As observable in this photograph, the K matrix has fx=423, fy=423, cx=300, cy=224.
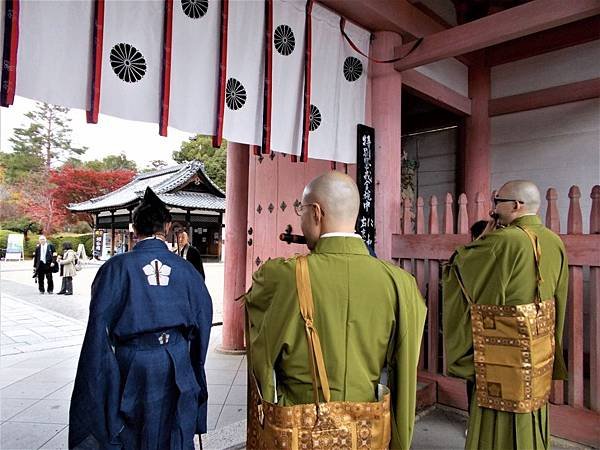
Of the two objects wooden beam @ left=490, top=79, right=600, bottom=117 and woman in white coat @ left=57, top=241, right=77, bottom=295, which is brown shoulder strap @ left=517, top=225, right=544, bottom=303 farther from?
woman in white coat @ left=57, top=241, right=77, bottom=295

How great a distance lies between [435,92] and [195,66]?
3009 mm

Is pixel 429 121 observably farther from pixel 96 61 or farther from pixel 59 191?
pixel 59 191

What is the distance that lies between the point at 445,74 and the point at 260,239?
9.68 ft

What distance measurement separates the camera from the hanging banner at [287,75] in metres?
3.29

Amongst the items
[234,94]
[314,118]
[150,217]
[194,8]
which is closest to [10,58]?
[150,217]

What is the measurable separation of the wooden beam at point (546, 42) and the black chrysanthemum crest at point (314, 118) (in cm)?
308

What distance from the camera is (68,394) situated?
13.6 ft

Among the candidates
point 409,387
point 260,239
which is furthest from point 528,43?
point 409,387

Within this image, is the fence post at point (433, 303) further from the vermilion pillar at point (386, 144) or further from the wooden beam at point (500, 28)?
the wooden beam at point (500, 28)

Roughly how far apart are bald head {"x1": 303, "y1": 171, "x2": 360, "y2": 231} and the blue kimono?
1123mm

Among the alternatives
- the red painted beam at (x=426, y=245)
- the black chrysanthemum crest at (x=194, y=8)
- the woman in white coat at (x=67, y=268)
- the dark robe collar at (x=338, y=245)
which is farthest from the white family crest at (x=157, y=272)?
the woman in white coat at (x=67, y=268)

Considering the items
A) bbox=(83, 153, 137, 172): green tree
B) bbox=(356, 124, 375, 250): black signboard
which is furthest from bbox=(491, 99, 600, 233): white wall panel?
bbox=(83, 153, 137, 172): green tree

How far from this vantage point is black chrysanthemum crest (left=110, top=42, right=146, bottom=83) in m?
2.45

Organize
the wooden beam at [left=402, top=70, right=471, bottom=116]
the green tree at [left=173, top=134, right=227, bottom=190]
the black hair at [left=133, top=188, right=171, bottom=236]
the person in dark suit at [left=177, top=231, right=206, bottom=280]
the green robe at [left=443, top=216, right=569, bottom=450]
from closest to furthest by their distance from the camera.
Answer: the black hair at [left=133, top=188, right=171, bottom=236] → the green robe at [left=443, top=216, right=569, bottom=450] → the wooden beam at [left=402, top=70, right=471, bottom=116] → the person in dark suit at [left=177, top=231, right=206, bottom=280] → the green tree at [left=173, top=134, right=227, bottom=190]
